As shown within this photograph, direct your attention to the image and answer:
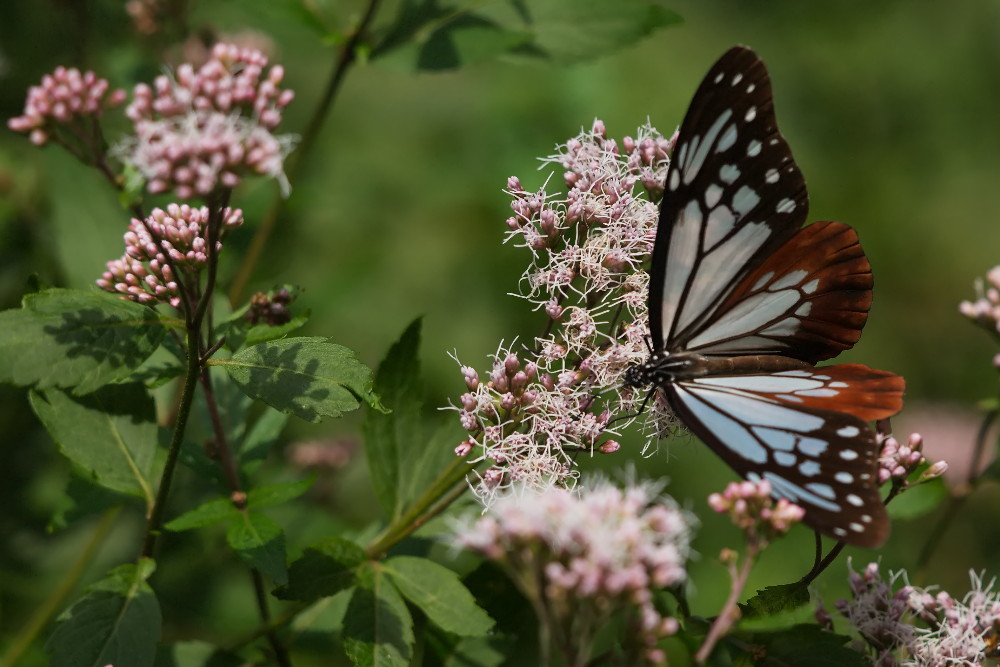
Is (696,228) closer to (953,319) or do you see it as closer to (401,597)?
(401,597)

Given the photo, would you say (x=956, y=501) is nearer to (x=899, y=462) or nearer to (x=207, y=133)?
(x=899, y=462)

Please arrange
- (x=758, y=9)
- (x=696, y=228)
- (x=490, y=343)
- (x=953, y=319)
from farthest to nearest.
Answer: (x=758, y=9) < (x=953, y=319) < (x=490, y=343) < (x=696, y=228)

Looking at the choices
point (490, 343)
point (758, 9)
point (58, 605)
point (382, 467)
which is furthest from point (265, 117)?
point (758, 9)

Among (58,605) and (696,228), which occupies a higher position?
(696,228)

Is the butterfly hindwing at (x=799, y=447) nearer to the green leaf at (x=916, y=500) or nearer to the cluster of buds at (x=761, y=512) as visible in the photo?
the cluster of buds at (x=761, y=512)

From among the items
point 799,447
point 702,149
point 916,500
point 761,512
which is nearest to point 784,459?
point 799,447

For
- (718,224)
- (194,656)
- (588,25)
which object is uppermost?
(588,25)

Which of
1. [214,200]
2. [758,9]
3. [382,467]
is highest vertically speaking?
[758,9]
